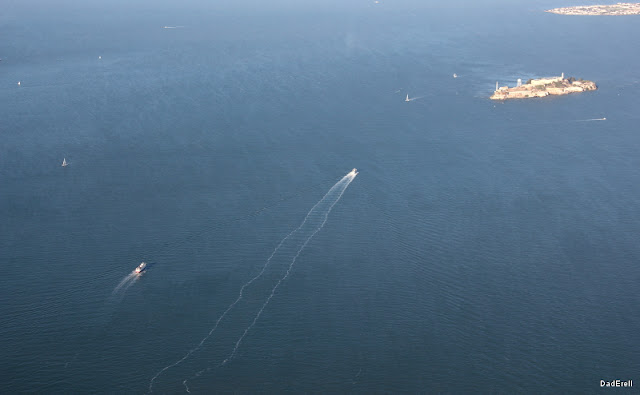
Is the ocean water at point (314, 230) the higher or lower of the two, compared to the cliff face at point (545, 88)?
lower

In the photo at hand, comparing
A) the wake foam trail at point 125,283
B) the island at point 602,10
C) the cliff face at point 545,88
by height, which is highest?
the island at point 602,10

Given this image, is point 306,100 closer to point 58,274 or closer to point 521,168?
point 521,168

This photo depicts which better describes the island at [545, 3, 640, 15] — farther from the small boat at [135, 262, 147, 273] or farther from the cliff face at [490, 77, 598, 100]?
the small boat at [135, 262, 147, 273]

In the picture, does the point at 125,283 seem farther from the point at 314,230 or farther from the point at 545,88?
the point at 545,88

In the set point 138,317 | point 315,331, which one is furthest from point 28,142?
point 315,331

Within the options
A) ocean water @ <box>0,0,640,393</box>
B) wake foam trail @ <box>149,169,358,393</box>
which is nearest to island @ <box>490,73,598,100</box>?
ocean water @ <box>0,0,640,393</box>

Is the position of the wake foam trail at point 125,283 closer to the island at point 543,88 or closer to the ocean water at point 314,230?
the ocean water at point 314,230

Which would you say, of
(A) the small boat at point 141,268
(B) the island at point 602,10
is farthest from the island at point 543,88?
(B) the island at point 602,10
